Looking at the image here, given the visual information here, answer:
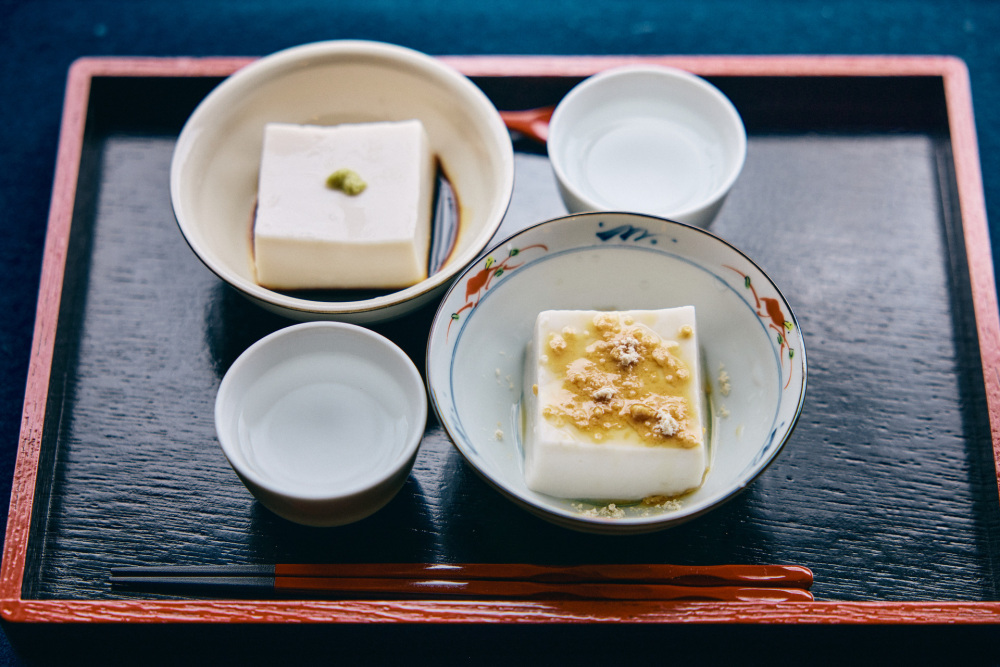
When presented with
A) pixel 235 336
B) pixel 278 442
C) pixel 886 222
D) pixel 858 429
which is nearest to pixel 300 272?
pixel 235 336

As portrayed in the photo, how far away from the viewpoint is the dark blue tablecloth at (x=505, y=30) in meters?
2.13

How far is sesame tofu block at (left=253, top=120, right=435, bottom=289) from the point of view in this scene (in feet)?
4.37

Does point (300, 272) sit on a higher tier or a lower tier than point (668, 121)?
lower

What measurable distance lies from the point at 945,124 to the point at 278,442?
4.58ft

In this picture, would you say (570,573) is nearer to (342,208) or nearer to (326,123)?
(342,208)

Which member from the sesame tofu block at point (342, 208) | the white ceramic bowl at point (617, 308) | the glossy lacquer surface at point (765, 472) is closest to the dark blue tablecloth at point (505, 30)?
the glossy lacquer surface at point (765, 472)

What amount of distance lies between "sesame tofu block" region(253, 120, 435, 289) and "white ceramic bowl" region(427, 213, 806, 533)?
0.64ft

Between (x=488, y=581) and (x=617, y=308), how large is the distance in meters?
0.50

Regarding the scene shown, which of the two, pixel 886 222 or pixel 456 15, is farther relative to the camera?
pixel 456 15

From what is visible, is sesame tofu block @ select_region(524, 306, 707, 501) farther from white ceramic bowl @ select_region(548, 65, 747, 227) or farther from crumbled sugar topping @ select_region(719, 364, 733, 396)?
white ceramic bowl @ select_region(548, 65, 747, 227)

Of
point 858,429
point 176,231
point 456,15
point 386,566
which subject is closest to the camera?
point 386,566

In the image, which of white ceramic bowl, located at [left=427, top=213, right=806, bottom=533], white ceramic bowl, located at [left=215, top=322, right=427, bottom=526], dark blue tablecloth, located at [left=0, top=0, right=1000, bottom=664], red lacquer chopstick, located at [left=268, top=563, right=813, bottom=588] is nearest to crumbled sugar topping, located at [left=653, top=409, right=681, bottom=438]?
white ceramic bowl, located at [left=427, top=213, right=806, bottom=533]

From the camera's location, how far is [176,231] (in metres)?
1.50
